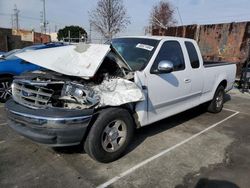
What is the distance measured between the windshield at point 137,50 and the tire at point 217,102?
9.82 feet

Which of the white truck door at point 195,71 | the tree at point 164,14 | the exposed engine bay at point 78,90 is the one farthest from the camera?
the tree at point 164,14

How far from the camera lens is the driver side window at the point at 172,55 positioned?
4.54 metres

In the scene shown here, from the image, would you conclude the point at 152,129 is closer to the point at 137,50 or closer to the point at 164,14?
the point at 137,50

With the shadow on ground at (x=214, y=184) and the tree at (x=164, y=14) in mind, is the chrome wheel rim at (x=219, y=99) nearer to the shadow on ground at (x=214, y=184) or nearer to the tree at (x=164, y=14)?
the shadow on ground at (x=214, y=184)

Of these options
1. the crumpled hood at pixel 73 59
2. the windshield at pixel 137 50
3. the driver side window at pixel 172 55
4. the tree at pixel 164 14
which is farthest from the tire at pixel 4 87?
the tree at pixel 164 14

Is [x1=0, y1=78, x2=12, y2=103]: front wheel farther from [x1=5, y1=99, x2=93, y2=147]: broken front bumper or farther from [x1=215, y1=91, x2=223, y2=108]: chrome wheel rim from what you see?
[x1=215, y1=91, x2=223, y2=108]: chrome wheel rim

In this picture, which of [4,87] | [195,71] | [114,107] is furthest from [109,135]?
[4,87]

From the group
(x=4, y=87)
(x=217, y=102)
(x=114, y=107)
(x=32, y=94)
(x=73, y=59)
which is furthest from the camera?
(x=4, y=87)

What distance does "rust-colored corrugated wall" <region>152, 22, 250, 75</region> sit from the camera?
12625 millimetres

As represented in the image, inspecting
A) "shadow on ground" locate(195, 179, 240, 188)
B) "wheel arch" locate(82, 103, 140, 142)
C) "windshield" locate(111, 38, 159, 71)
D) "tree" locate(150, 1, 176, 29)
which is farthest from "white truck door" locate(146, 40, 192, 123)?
"tree" locate(150, 1, 176, 29)

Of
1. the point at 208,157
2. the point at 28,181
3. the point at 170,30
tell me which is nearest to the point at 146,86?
the point at 208,157

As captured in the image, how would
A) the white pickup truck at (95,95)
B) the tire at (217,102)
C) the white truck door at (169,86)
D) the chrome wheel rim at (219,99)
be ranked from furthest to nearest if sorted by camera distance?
the chrome wheel rim at (219,99), the tire at (217,102), the white truck door at (169,86), the white pickup truck at (95,95)

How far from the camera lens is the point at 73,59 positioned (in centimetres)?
383

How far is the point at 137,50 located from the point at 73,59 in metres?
1.34
